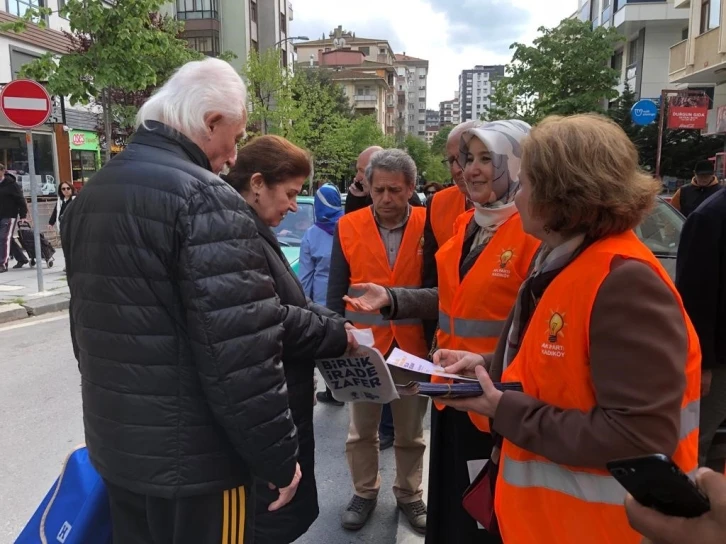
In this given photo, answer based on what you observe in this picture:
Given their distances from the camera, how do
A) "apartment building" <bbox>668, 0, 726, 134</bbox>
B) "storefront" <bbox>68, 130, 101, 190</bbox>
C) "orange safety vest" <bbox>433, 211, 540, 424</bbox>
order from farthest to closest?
"storefront" <bbox>68, 130, 101, 190</bbox>, "apartment building" <bbox>668, 0, 726, 134</bbox>, "orange safety vest" <bbox>433, 211, 540, 424</bbox>

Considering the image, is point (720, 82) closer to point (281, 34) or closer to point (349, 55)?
point (281, 34)

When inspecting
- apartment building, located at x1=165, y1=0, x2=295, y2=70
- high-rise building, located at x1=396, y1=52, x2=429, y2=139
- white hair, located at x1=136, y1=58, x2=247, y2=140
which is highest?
high-rise building, located at x1=396, y1=52, x2=429, y2=139

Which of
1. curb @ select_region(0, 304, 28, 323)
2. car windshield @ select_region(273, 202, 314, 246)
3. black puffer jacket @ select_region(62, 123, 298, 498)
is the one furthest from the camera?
curb @ select_region(0, 304, 28, 323)

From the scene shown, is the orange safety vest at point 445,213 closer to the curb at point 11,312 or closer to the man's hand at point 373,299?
the man's hand at point 373,299

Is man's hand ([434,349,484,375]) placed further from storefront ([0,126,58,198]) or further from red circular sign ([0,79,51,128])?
storefront ([0,126,58,198])

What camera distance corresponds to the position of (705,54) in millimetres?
20922

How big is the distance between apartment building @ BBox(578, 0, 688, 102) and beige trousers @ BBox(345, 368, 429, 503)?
111 feet

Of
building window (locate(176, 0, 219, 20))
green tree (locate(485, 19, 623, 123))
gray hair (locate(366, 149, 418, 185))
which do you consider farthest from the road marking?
building window (locate(176, 0, 219, 20))

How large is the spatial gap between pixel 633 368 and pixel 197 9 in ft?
139

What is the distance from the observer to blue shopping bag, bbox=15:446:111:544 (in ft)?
6.34

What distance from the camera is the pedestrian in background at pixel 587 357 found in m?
1.35

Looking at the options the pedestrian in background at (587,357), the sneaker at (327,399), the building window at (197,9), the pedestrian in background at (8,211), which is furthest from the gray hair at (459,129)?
the building window at (197,9)

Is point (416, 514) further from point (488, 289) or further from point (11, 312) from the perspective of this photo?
point (11, 312)

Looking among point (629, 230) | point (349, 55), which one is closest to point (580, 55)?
point (629, 230)
